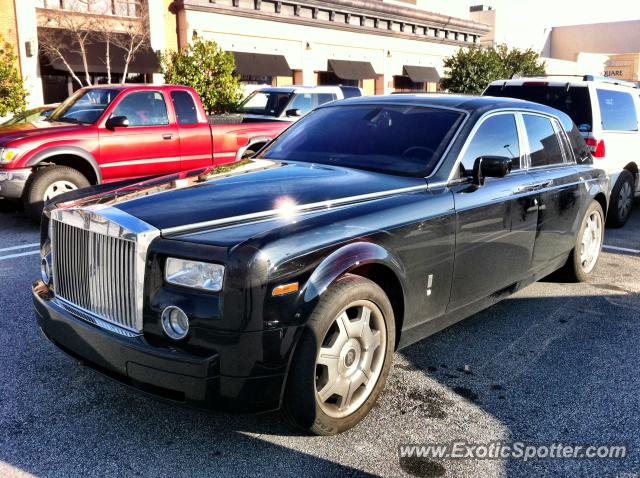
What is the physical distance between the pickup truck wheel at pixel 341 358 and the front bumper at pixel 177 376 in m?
0.15

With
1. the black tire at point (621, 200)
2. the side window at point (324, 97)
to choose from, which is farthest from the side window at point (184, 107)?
the black tire at point (621, 200)

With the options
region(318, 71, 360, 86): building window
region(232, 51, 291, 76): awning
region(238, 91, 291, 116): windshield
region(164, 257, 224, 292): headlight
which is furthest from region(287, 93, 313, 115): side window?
region(318, 71, 360, 86): building window

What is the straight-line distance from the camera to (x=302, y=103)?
12.6m

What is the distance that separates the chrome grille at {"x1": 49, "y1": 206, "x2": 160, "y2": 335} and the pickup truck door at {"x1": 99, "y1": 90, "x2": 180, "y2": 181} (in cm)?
546

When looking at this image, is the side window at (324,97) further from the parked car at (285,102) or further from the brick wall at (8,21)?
the brick wall at (8,21)

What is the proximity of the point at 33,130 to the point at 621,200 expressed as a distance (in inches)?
316

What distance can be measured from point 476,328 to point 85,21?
22.4 m

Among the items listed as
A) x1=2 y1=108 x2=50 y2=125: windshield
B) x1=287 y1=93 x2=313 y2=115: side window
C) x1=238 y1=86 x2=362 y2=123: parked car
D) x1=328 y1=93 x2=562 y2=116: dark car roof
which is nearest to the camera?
x1=328 y1=93 x2=562 y2=116: dark car roof

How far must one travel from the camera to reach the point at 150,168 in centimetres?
905

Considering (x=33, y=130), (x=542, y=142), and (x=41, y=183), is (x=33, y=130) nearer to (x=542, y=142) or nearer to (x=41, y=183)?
(x=41, y=183)

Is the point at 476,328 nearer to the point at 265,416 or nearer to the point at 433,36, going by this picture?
the point at 265,416

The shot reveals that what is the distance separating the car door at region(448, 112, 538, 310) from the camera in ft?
13.1

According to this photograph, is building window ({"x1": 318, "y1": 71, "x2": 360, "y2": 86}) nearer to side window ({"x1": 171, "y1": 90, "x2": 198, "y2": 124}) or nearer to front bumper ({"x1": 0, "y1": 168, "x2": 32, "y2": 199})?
side window ({"x1": 171, "y1": 90, "x2": 198, "y2": 124})

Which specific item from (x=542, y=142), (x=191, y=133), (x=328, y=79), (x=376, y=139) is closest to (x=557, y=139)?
(x=542, y=142)
